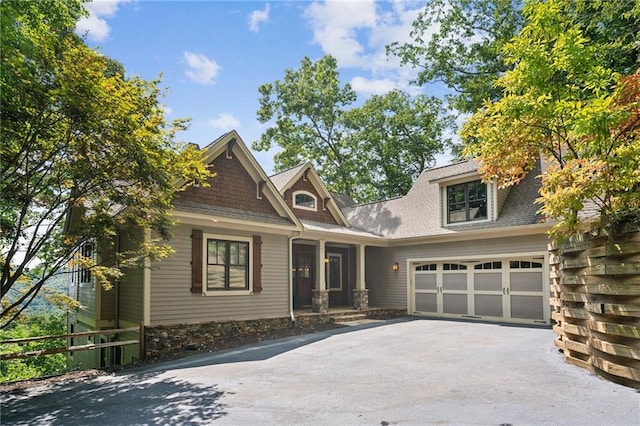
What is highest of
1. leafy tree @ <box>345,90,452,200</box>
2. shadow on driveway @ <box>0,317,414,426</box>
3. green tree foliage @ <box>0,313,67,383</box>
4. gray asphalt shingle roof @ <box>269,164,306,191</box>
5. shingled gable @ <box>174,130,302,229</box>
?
leafy tree @ <box>345,90,452,200</box>

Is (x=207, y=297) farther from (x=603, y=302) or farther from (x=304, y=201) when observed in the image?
(x=603, y=302)

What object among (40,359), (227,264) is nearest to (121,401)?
(227,264)

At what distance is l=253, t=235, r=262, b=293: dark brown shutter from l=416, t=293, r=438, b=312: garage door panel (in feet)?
21.9

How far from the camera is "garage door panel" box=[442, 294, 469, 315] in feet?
45.3

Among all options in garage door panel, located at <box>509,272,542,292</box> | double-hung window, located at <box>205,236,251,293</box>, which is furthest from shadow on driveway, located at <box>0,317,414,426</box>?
garage door panel, located at <box>509,272,542,292</box>

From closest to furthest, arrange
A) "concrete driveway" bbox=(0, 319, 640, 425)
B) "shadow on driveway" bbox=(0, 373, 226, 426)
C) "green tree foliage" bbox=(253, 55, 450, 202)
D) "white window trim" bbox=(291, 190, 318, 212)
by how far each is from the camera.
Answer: "concrete driveway" bbox=(0, 319, 640, 425)
"shadow on driveway" bbox=(0, 373, 226, 426)
"white window trim" bbox=(291, 190, 318, 212)
"green tree foliage" bbox=(253, 55, 450, 202)

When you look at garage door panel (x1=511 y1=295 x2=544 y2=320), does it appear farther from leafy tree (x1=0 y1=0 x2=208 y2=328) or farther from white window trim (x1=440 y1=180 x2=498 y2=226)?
leafy tree (x1=0 y1=0 x2=208 y2=328)

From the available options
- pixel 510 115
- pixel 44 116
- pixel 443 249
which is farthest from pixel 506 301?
pixel 44 116

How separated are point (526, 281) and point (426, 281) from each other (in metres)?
3.48

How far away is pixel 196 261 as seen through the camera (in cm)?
990

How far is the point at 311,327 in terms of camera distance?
39.1 ft

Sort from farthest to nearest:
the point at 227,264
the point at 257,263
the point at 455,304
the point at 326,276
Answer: the point at 326,276
the point at 455,304
the point at 257,263
the point at 227,264

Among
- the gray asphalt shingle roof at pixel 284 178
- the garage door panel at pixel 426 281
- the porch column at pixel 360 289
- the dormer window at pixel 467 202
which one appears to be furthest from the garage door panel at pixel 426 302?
the gray asphalt shingle roof at pixel 284 178

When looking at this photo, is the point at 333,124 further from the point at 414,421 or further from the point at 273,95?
the point at 414,421
